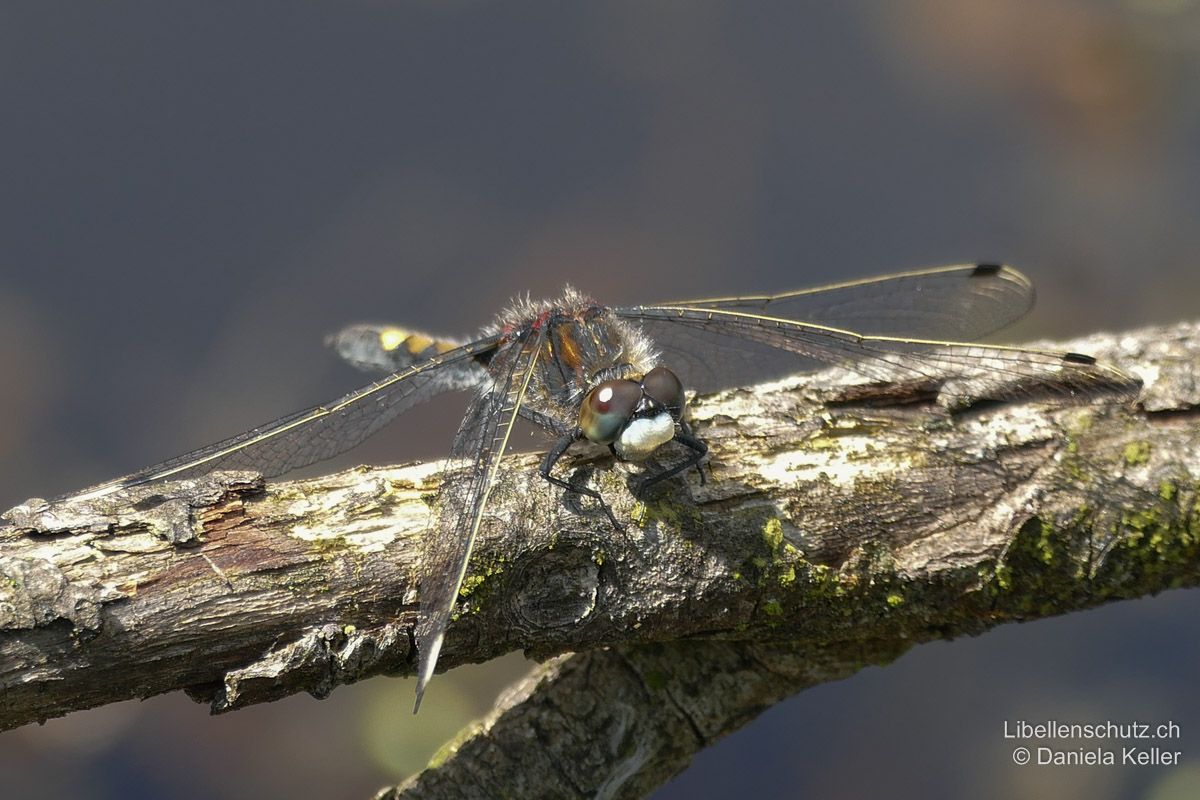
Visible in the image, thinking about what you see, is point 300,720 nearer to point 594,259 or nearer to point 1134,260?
point 594,259

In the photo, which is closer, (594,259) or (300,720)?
(300,720)

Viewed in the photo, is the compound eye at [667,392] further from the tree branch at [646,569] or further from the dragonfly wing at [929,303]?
the dragonfly wing at [929,303]

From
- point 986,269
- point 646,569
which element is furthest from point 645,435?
point 986,269

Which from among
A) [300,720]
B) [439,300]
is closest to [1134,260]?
[439,300]

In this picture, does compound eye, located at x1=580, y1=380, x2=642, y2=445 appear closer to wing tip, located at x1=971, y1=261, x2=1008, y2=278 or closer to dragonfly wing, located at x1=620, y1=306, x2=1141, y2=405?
dragonfly wing, located at x1=620, y1=306, x2=1141, y2=405

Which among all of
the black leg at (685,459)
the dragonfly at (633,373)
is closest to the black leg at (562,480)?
the dragonfly at (633,373)

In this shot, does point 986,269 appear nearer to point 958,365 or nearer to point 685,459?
point 958,365

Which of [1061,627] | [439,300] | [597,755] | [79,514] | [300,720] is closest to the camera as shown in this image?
[79,514]
